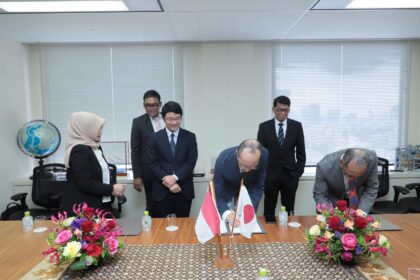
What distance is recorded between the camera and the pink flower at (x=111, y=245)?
1.45 m

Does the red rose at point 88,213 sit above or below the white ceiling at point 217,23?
below

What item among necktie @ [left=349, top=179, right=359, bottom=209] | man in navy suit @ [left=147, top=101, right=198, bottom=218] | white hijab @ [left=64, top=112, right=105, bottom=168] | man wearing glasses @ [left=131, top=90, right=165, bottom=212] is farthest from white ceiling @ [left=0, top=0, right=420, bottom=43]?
necktie @ [left=349, top=179, right=359, bottom=209]

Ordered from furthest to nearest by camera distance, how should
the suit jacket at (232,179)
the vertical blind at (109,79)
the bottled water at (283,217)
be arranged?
the vertical blind at (109,79)
the suit jacket at (232,179)
the bottled water at (283,217)

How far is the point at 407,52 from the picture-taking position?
387cm

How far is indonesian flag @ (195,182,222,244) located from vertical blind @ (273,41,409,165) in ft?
8.72

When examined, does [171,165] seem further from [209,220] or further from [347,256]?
[347,256]

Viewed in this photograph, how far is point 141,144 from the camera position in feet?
10.3

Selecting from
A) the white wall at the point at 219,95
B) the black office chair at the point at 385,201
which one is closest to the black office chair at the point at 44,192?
the white wall at the point at 219,95

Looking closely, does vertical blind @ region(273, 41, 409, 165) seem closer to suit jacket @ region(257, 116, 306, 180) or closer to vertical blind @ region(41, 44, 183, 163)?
suit jacket @ region(257, 116, 306, 180)

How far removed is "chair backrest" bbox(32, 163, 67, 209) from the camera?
3.25 meters

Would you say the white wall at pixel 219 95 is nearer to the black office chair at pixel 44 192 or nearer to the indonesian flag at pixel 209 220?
the black office chair at pixel 44 192

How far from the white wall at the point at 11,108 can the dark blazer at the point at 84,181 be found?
5.75 feet

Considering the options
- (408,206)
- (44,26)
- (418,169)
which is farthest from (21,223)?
(418,169)

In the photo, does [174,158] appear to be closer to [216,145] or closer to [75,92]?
[216,145]
